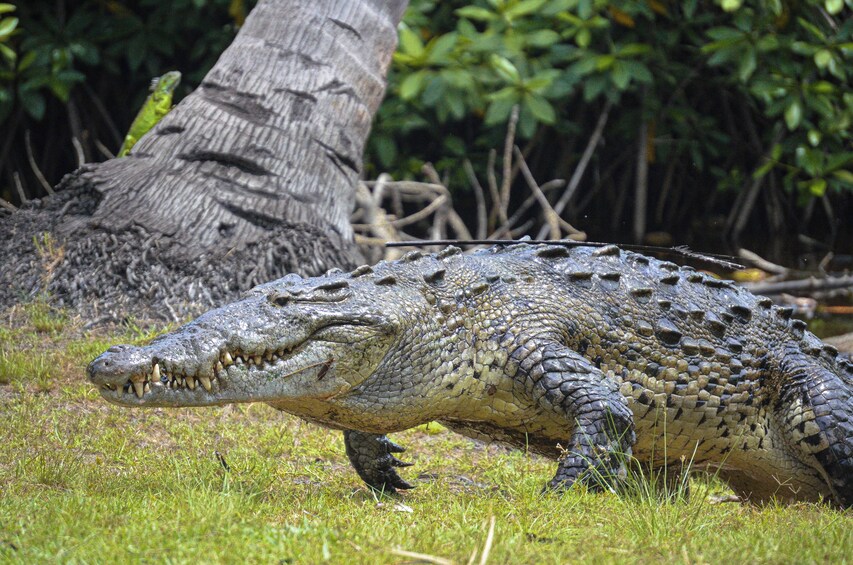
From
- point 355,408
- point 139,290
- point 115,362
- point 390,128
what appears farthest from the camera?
point 390,128

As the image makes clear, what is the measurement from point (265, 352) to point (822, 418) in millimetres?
2239

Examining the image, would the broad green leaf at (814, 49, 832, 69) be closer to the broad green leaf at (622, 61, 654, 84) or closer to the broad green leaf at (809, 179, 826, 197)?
the broad green leaf at (809, 179, 826, 197)

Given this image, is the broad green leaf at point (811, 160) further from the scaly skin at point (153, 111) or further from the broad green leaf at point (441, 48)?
the scaly skin at point (153, 111)

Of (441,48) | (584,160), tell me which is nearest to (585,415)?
(441,48)

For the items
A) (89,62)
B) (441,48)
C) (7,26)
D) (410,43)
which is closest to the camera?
(7,26)

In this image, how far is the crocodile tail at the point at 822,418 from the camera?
4016 millimetres

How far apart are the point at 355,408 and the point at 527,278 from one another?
88cm

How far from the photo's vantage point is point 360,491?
A: 3.79 meters

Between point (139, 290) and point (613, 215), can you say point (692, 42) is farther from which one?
point (139, 290)

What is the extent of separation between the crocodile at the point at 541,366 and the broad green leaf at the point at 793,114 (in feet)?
19.2

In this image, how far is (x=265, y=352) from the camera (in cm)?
328

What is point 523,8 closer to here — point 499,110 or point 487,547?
point 499,110

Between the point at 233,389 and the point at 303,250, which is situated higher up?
the point at 233,389

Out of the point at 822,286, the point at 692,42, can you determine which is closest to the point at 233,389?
the point at 822,286
